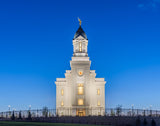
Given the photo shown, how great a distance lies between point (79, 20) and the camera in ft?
236

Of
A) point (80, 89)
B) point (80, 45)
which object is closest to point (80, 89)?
point (80, 89)

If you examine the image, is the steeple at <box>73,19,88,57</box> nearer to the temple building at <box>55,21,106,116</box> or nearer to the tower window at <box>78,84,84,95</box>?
the temple building at <box>55,21,106,116</box>

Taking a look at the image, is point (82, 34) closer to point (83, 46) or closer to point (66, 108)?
point (83, 46)

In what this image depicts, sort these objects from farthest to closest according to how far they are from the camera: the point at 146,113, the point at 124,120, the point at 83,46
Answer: the point at 83,46, the point at 146,113, the point at 124,120

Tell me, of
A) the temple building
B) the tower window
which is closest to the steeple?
the temple building

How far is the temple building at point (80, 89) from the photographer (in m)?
62.5

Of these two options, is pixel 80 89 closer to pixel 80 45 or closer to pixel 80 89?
pixel 80 89

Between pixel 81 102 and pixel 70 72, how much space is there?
8.29m

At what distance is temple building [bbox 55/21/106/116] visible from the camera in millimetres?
62500

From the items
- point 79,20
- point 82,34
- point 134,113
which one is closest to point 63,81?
point 82,34

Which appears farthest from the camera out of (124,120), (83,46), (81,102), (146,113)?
(83,46)

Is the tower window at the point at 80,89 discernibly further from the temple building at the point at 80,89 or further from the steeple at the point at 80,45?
the steeple at the point at 80,45

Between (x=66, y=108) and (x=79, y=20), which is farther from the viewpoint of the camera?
(x=79, y=20)

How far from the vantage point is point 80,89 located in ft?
211
